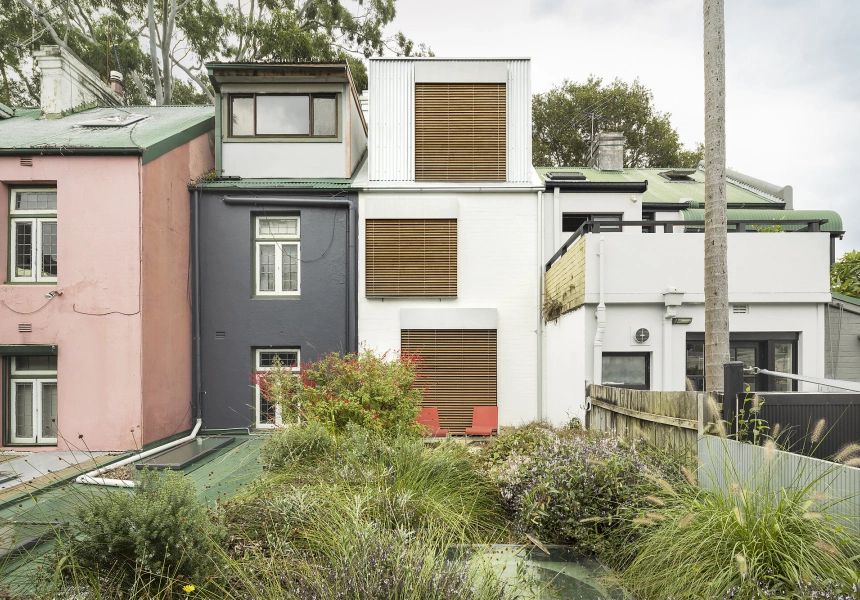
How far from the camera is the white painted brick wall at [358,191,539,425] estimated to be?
410 inches

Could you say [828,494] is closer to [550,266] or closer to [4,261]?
[550,266]

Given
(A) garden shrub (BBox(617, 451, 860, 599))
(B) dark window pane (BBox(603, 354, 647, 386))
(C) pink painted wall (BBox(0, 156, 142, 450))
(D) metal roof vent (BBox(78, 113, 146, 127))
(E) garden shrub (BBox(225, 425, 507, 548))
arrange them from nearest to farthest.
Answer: (A) garden shrub (BBox(617, 451, 860, 599)), (E) garden shrub (BBox(225, 425, 507, 548)), (B) dark window pane (BBox(603, 354, 647, 386)), (C) pink painted wall (BBox(0, 156, 142, 450)), (D) metal roof vent (BBox(78, 113, 146, 127))

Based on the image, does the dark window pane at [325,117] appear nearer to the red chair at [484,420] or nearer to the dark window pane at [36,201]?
the dark window pane at [36,201]

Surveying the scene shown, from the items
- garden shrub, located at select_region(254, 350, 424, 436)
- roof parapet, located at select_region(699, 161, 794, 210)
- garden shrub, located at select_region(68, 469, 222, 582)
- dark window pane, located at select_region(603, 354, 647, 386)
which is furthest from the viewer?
roof parapet, located at select_region(699, 161, 794, 210)

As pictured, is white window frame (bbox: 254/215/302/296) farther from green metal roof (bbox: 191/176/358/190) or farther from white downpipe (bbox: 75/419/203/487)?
white downpipe (bbox: 75/419/203/487)

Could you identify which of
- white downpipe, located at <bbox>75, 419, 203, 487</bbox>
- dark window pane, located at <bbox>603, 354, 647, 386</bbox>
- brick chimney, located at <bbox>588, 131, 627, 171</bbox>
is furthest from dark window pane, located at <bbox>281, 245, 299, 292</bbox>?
brick chimney, located at <bbox>588, 131, 627, 171</bbox>

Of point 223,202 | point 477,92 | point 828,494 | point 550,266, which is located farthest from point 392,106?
point 828,494

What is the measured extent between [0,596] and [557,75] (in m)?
25.5

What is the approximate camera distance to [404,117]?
35.4 ft

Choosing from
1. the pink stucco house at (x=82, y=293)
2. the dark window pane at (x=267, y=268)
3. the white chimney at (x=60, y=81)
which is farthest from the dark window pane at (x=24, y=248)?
the dark window pane at (x=267, y=268)

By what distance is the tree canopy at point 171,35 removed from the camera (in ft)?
57.8

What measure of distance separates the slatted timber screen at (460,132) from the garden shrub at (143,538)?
8771mm

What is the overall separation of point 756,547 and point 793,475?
784mm

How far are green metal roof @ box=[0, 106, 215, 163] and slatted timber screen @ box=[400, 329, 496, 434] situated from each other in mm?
5938
